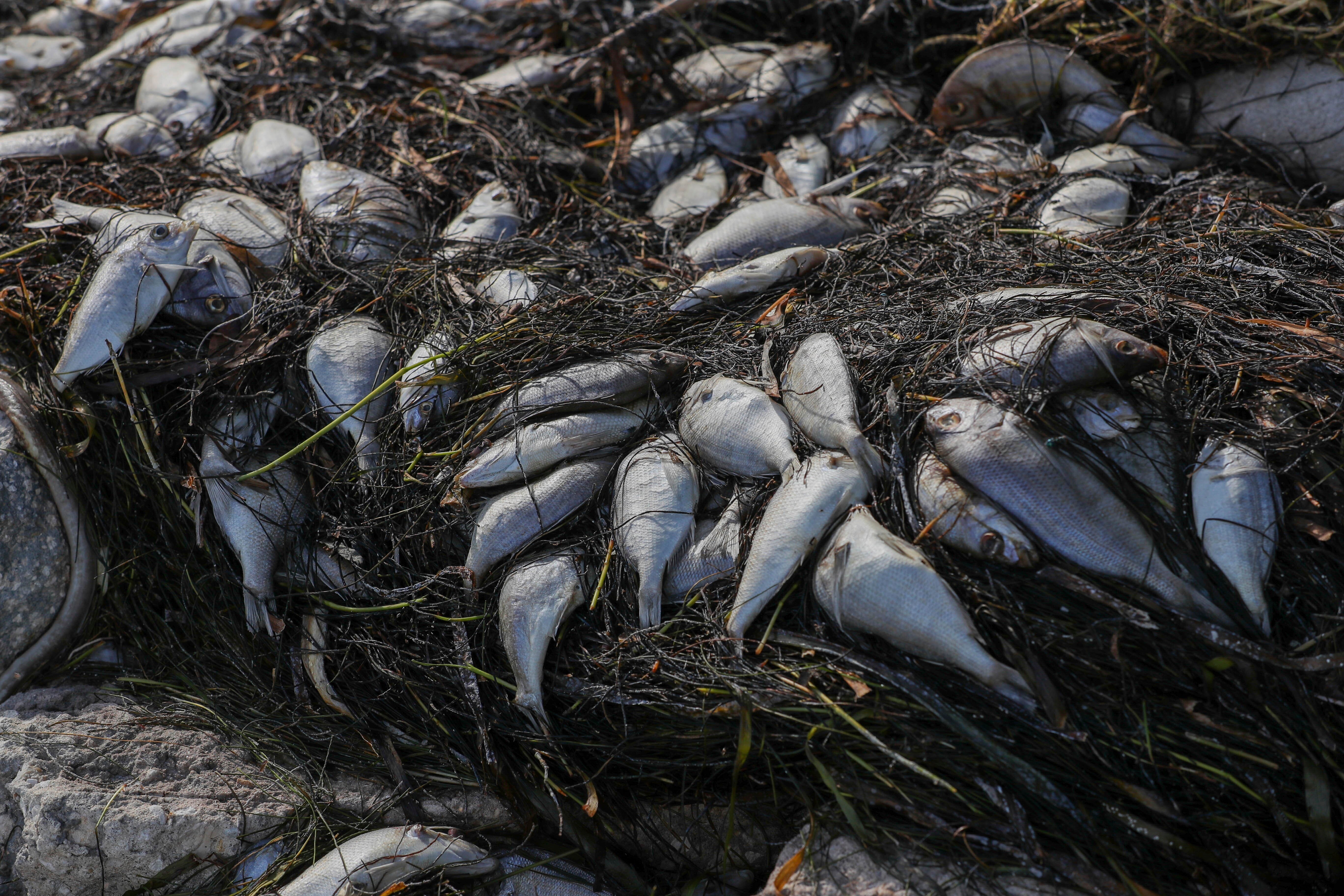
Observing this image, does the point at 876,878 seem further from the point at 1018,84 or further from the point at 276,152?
the point at 276,152

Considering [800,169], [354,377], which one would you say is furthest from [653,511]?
[800,169]

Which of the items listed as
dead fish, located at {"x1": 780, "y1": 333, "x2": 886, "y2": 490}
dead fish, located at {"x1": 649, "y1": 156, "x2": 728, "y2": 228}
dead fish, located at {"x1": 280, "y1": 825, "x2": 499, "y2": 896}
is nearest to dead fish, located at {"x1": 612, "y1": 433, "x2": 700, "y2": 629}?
dead fish, located at {"x1": 780, "y1": 333, "x2": 886, "y2": 490}

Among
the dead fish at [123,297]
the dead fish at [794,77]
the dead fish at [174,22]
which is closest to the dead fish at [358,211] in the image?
the dead fish at [123,297]

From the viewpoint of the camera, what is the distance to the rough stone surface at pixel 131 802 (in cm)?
297

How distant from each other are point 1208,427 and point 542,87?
3868 mm

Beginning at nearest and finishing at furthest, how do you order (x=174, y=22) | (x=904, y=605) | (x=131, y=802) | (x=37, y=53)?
(x=904, y=605) < (x=131, y=802) < (x=174, y=22) < (x=37, y=53)

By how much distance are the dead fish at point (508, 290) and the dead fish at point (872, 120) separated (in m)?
1.95

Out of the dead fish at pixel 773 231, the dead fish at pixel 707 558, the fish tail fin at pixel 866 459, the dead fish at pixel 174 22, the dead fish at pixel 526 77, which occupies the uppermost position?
the dead fish at pixel 174 22

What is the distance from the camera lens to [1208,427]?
8.84ft

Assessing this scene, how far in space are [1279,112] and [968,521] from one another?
10.2ft

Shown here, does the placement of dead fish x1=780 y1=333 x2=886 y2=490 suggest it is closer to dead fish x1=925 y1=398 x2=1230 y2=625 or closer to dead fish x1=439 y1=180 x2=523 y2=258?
dead fish x1=925 y1=398 x2=1230 y2=625

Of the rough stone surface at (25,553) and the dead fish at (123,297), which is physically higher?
the dead fish at (123,297)

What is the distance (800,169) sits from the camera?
14.6 ft

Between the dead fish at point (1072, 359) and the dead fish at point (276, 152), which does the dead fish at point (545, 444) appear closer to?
the dead fish at point (1072, 359)
